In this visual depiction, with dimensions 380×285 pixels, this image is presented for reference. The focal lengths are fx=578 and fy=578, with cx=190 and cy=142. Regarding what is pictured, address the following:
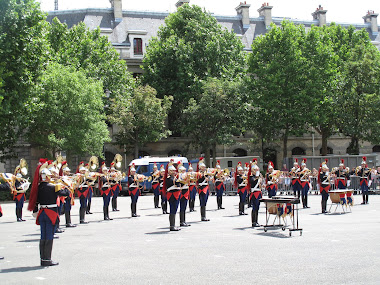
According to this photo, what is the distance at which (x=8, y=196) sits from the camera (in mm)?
37094

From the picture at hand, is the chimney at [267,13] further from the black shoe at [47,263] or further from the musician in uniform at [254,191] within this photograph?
the black shoe at [47,263]

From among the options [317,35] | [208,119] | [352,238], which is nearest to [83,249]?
[352,238]

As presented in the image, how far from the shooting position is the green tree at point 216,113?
46062 millimetres

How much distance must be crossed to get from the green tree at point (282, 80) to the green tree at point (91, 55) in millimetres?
11043

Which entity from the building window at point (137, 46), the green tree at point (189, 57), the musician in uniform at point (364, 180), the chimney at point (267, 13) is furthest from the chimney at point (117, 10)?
the musician in uniform at point (364, 180)

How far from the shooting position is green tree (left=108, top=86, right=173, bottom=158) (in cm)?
4578

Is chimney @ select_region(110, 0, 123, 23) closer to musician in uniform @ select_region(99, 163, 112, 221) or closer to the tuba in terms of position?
the tuba

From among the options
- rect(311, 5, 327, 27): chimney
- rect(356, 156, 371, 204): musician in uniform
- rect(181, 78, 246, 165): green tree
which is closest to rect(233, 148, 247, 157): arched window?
rect(181, 78, 246, 165): green tree

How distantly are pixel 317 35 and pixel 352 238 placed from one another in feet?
116

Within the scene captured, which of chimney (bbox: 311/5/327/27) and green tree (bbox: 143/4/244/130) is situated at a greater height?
chimney (bbox: 311/5/327/27)

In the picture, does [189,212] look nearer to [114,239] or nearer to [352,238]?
[114,239]

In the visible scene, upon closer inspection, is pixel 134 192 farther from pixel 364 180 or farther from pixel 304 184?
pixel 364 180

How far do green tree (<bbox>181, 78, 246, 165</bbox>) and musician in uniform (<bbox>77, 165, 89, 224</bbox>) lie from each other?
25968 millimetres

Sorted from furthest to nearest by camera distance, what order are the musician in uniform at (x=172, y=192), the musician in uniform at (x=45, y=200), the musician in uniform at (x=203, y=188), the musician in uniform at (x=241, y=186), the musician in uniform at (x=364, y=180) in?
the musician in uniform at (x=364, y=180)
the musician in uniform at (x=241, y=186)
the musician in uniform at (x=203, y=188)
the musician in uniform at (x=172, y=192)
the musician in uniform at (x=45, y=200)
